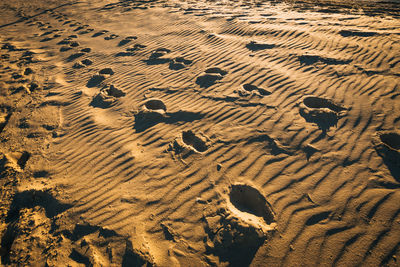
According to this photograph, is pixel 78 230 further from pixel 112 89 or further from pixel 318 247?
pixel 112 89

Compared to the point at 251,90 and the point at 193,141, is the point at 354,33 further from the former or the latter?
the point at 193,141

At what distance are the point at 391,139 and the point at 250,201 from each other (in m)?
2.43

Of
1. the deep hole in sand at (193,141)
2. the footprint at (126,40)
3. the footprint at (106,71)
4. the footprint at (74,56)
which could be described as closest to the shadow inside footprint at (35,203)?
the deep hole in sand at (193,141)

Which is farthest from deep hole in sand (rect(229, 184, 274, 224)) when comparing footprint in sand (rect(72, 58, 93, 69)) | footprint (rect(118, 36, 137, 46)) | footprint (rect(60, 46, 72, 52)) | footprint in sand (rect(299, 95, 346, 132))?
footprint (rect(60, 46, 72, 52))

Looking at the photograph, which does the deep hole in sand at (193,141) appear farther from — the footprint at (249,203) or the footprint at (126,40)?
the footprint at (126,40)

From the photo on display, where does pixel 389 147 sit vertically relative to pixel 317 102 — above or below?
below

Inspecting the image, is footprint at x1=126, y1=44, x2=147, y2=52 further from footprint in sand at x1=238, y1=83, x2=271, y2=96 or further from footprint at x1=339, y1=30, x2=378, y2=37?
footprint at x1=339, y1=30, x2=378, y2=37

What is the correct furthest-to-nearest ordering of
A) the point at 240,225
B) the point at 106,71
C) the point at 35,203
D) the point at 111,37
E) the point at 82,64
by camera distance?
the point at 111,37
the point at 82,64
the point at 106,71
the point at 35,203
the point at 240,225

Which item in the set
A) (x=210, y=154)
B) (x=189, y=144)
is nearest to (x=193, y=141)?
(x=189, y=144)

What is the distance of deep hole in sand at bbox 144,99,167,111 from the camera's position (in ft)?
12.8

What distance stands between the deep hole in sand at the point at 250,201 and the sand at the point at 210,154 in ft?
0.04

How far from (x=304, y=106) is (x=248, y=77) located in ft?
4.80

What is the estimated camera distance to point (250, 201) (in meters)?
2.33

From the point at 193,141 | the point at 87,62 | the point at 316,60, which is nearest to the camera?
the point at 193,141
